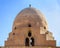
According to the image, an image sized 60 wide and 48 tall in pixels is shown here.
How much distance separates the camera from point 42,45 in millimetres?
26234

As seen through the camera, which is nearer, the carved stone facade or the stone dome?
the carved stone facade

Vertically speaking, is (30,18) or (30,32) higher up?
(30,18)

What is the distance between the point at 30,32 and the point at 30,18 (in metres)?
1.64

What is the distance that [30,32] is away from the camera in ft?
88.4

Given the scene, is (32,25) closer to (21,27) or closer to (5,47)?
(21,27)

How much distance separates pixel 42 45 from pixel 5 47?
375cm

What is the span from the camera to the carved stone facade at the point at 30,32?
26375 millimetres

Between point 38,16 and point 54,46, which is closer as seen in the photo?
point 54,46

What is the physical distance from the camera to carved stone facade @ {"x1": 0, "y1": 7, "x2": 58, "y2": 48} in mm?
26375

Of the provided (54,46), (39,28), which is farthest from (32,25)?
(54,46)

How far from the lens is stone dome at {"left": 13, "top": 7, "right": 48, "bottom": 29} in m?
27.7

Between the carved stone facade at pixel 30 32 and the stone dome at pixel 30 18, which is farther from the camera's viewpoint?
the stone dome at pixel 30 18

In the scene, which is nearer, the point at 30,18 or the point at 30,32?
the point at 30,32

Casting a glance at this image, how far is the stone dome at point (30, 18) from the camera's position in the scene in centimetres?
2772
